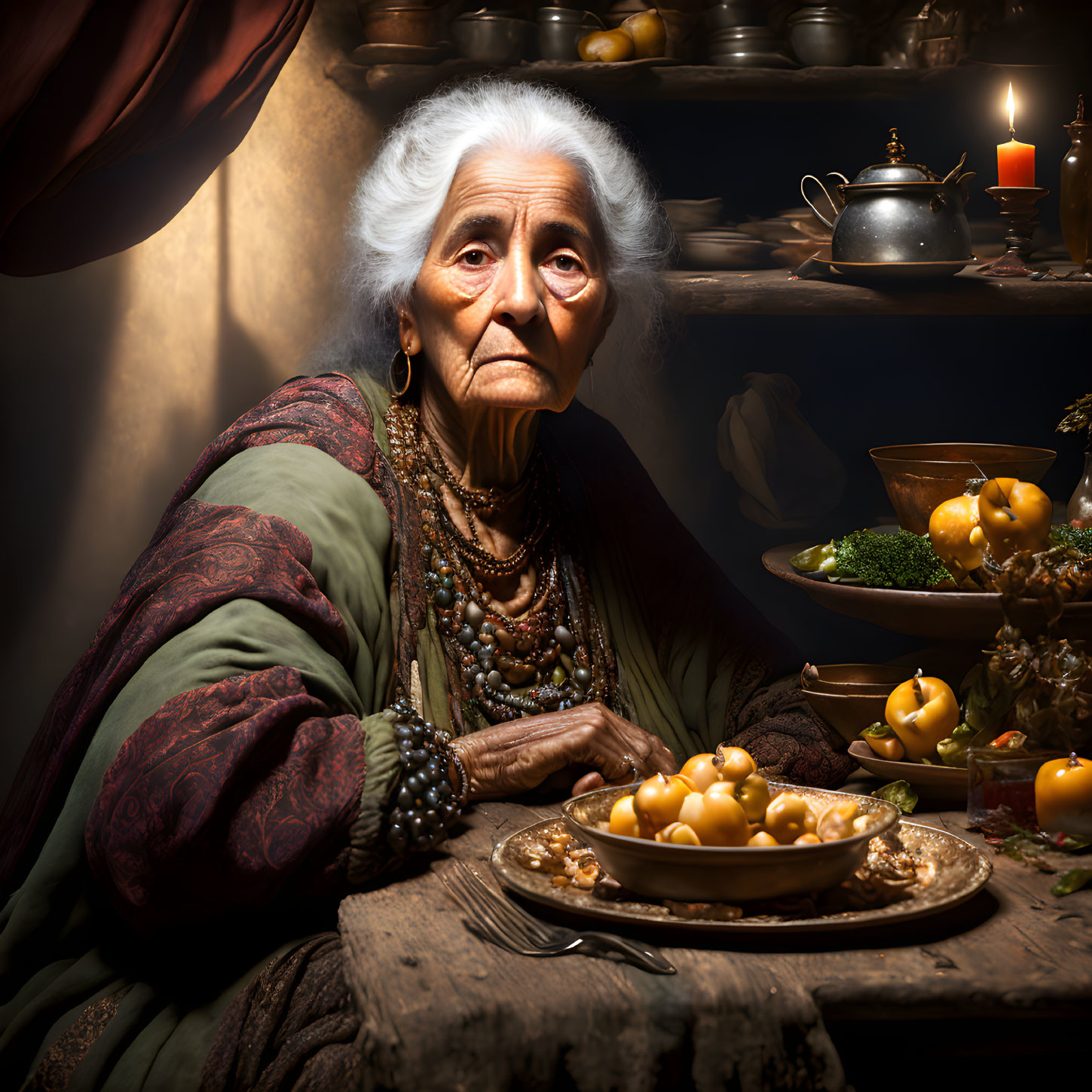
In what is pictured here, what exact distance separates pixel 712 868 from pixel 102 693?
0.78 metres

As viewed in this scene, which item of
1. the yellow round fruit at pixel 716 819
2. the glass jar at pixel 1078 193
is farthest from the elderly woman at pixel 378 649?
the glass jar at pixel 1078 193

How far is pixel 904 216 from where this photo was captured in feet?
7.04

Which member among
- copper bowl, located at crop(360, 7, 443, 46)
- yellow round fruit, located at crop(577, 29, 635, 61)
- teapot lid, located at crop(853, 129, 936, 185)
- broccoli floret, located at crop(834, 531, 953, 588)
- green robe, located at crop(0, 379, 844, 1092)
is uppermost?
copper bowl, located at crop(360, 7, 443, 46)

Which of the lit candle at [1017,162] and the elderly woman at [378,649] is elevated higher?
the lit candle at [1017,162]

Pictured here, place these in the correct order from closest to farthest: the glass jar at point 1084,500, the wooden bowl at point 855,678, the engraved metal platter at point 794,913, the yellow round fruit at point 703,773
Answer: the engraved metal platter at point 794,913 → the yellow round fruit at point 703,773 → the wooden bowl at point 855,678 → the glass jar at point 1084,500

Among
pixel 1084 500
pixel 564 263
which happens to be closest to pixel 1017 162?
pixel 1084 500

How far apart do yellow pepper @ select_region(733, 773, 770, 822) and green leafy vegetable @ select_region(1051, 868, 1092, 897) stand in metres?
0.33

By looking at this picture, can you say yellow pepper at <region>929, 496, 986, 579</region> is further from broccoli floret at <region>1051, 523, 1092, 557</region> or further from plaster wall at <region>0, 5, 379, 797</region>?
plaster wall at <region>0, 5, 379, 797</region>

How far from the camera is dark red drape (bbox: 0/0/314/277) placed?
184 centimetres

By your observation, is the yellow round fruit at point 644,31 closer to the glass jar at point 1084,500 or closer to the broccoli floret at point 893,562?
the glass jar at point 1084,500

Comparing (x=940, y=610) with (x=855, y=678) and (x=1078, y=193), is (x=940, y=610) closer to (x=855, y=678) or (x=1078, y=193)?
(x=855, y=678)

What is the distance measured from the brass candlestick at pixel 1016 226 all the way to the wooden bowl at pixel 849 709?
1.27 meters

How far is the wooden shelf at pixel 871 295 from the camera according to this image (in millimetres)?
2375

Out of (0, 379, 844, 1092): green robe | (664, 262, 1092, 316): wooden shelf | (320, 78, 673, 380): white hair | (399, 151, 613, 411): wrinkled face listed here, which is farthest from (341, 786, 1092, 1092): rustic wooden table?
(664, 262, 1092, 316): wooden shelf
